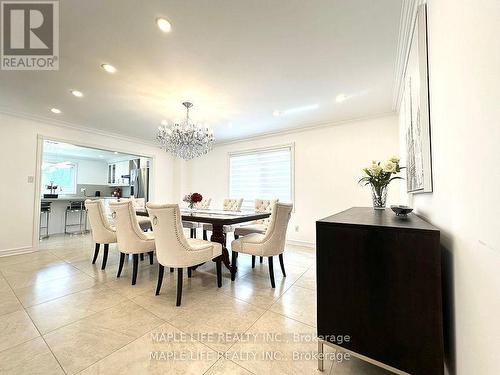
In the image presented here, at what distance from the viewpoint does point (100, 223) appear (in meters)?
2.85

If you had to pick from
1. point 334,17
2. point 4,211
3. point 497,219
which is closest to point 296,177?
point 334,17

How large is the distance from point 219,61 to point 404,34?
1.77m

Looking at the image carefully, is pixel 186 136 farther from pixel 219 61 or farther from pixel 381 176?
pixel 381 176

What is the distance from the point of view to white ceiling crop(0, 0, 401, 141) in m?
1.63

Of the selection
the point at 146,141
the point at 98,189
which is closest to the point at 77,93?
the point at 146,141

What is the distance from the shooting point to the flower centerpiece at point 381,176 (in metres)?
1.88

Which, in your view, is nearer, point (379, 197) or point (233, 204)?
point (379, 197)

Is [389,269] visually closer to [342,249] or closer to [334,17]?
[342,249]

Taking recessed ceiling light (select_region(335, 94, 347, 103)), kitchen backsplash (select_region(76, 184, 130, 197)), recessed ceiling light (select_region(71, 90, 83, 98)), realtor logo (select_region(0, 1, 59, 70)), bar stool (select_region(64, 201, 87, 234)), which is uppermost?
realtor logo (select_region(0, 1, 59, 70))

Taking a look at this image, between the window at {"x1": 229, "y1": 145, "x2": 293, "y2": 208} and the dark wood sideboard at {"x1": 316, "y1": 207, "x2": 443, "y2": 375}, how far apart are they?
136 inches

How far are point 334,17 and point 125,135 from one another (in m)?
5.04

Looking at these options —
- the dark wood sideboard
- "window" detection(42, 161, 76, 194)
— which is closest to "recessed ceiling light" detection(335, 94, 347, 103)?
the dark wood sideboard

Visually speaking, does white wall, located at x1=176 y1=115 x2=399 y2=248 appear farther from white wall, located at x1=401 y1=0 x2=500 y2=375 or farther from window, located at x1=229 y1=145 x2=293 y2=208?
white wall, located at x1=401 y1=0 x2=500 y2=375

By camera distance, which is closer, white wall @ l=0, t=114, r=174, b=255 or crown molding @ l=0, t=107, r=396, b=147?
white wall @ l=0, t=114, r=174, b=255
